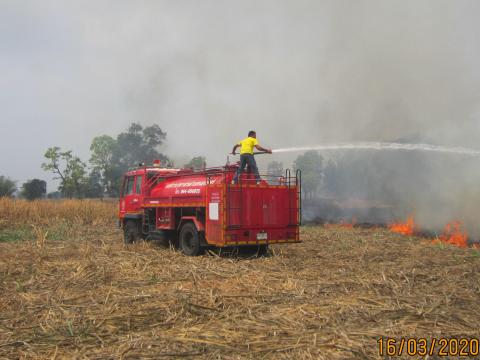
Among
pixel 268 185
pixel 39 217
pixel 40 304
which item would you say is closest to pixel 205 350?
pixel 40 304

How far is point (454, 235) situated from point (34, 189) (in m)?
62.9

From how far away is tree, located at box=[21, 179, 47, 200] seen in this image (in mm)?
62844

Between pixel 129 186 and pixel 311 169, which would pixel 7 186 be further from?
pixel 129 186

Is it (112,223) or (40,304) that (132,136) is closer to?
(112,223)

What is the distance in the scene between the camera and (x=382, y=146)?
1888cm

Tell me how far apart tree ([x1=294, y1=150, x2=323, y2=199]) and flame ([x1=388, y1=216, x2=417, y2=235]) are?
34835mm

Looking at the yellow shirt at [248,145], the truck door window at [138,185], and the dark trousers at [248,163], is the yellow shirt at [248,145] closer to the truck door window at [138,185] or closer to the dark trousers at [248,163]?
the dark trousers at [248,163]

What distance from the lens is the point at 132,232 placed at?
15617 mm

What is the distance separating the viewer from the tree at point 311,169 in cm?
5612

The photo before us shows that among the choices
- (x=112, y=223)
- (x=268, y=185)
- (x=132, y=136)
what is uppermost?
(x=132, y=136)

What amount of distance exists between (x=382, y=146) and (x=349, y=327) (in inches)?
592
